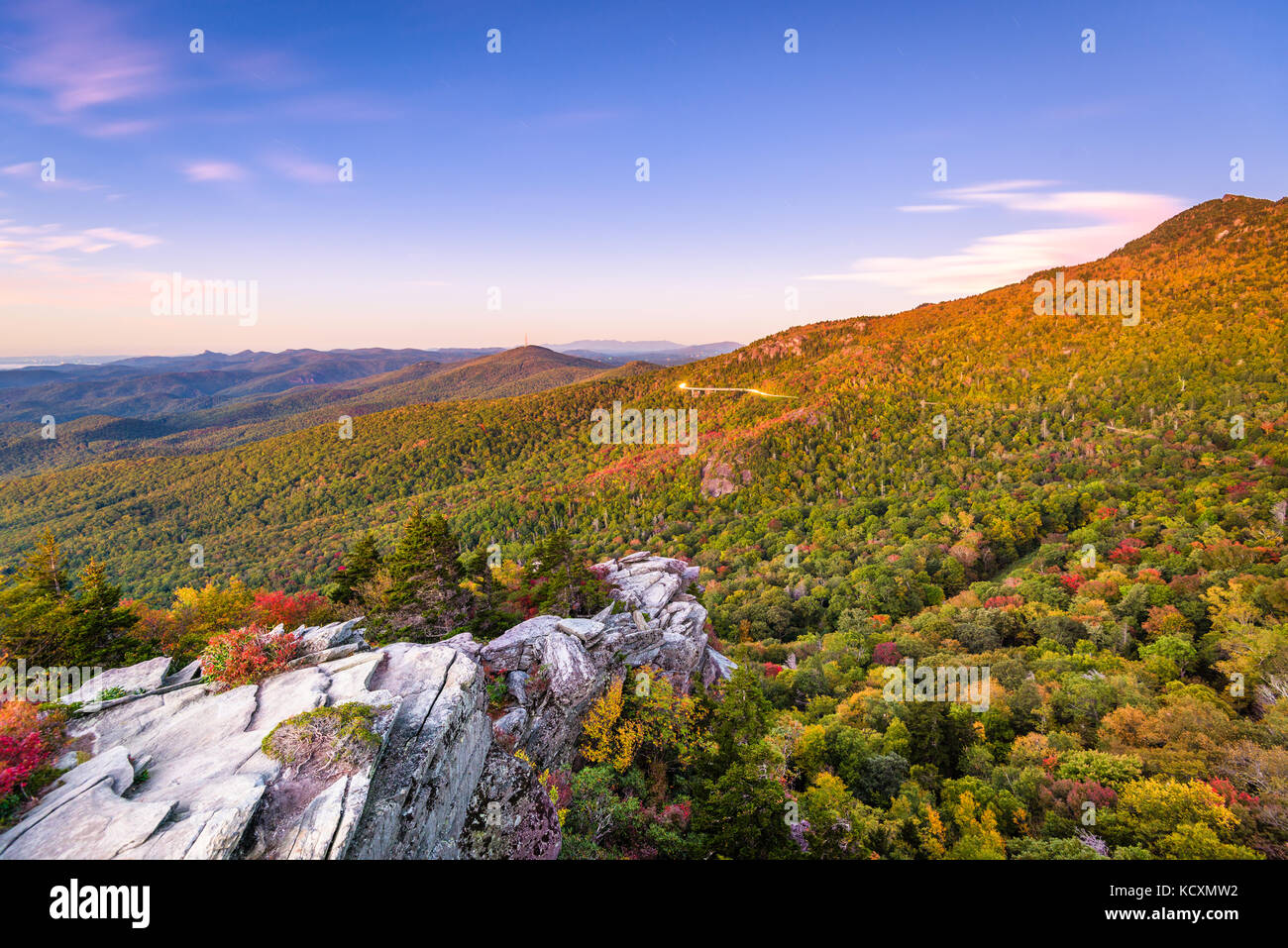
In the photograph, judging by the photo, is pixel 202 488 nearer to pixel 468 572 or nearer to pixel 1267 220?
pixel 468 572

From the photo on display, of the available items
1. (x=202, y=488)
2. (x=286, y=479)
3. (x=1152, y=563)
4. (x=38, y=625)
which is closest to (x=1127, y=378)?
(x=1152, y=563)

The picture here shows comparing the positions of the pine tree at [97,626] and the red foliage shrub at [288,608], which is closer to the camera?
the pine tree at [97,626]

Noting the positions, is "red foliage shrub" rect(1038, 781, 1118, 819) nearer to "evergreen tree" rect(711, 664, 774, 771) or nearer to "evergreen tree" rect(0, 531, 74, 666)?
"evergreen tree" rect(711, 664, 774, 771)

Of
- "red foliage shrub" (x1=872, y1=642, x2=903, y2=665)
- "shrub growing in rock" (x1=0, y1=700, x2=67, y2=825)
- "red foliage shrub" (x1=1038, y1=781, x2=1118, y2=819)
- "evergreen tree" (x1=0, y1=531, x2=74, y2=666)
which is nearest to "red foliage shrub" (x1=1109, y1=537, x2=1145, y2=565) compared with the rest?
"red foliage shrub" (x1=872, y1=642, x2=903, y2=665)

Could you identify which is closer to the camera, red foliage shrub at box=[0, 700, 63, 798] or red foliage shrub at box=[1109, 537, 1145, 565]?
red foliage shrub at box=[0, 700, 63, 798]

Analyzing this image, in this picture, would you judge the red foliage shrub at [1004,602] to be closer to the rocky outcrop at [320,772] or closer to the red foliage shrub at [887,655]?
the red foliage shrub at [887,655]

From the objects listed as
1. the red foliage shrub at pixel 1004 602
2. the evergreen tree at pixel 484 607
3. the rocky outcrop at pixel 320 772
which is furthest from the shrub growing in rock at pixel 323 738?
the red foliage shrub at pixel 1004 602
